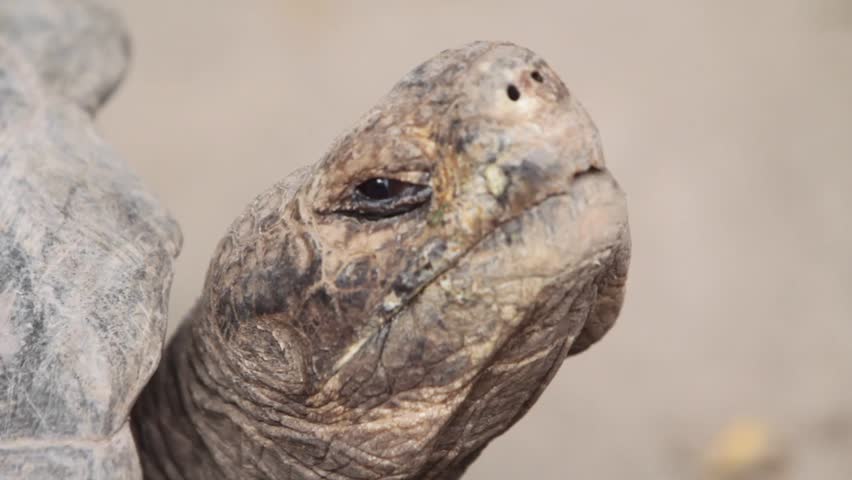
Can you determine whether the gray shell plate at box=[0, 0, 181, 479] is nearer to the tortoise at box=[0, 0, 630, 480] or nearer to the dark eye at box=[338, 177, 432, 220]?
the tortoise at box=[0, 0, 630, 480]

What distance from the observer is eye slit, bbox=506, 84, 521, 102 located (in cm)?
164

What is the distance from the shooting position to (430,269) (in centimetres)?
167

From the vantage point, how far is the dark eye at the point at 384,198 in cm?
170

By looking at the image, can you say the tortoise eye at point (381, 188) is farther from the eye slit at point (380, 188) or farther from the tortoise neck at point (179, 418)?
the tortoise neck at point (179, 418)

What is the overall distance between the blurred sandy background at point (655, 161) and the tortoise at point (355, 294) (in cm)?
223

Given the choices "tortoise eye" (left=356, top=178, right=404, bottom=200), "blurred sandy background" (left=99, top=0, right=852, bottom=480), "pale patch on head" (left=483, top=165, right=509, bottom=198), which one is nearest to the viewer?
"pale patch on head" (left=483, top=165, right=509, bottom=198)

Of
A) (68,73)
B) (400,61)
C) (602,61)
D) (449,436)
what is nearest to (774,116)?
(602,61)

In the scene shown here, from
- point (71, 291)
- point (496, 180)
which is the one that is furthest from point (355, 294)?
point (71, 291)

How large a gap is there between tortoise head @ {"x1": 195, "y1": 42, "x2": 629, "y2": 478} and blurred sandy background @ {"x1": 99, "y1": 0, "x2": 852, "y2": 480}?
229 centimetres

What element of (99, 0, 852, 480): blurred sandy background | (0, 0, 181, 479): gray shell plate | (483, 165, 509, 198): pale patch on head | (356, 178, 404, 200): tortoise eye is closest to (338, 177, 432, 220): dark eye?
(356, 178, 404, 200): tortoise eye

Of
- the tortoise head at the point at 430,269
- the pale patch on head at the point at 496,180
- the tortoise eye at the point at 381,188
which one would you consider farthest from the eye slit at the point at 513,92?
the tortoise eye at the point at 381,188

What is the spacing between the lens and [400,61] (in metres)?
5.60

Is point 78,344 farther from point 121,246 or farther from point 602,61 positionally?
point 602,61

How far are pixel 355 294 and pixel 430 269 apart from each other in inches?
5.6
